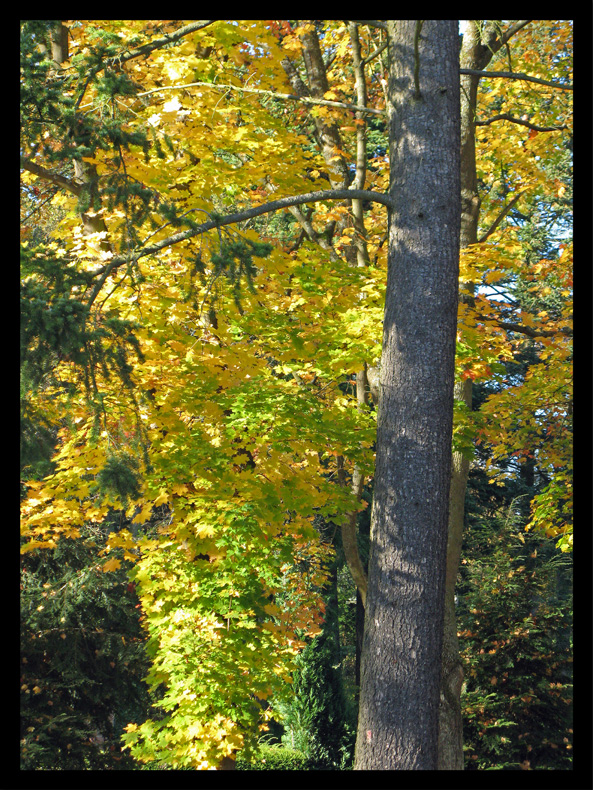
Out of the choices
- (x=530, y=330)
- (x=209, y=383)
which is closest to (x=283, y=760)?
(x=209, y=383)

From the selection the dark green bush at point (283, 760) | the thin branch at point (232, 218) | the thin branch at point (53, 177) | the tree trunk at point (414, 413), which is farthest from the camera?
the dark green bush at point (283, 760)

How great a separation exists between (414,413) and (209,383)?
3.27m

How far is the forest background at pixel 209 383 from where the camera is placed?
4.98 m

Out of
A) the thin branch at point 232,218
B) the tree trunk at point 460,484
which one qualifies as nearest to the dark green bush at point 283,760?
the tree trunk at point 460,484

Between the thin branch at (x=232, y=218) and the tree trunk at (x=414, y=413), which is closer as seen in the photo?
the tree trunk at (x=414, y=413)

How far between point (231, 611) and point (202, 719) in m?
1.05

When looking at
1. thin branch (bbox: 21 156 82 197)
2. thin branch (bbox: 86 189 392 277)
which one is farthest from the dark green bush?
thin branch (bbox: 86 189 392 277)

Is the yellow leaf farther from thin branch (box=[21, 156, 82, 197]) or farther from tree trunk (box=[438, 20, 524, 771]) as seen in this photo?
thin branch (box=[21, 156, 82, 197])

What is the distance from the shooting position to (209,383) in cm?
713

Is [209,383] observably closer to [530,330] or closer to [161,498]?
[161,498]

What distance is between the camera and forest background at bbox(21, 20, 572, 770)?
4.98 meters

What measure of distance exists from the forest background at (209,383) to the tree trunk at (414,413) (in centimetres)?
85

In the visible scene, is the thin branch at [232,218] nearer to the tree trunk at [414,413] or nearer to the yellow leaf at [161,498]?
the tree trunk at [414,413]
